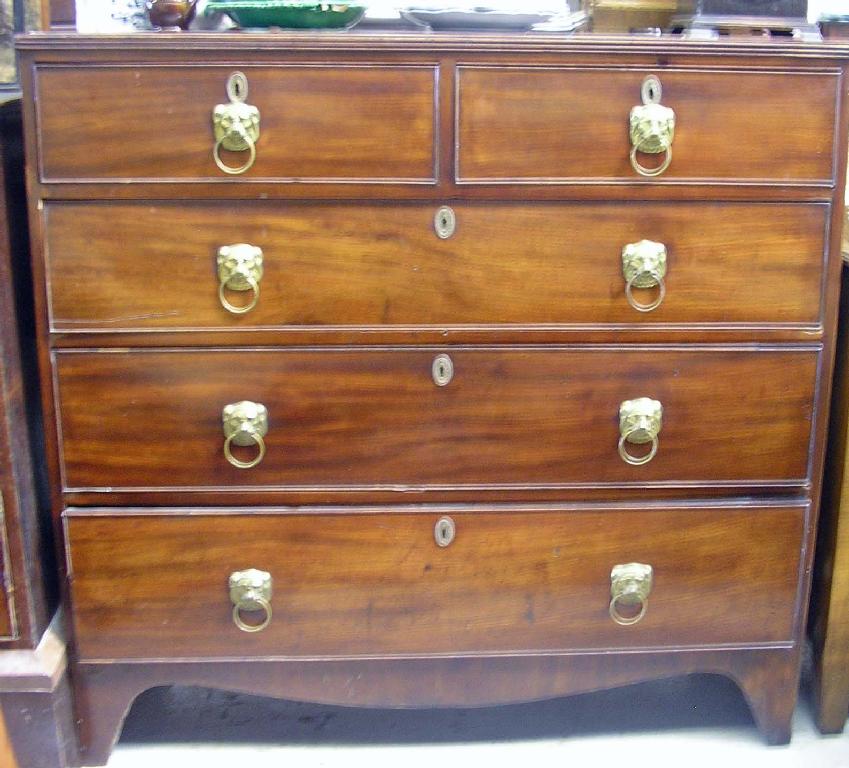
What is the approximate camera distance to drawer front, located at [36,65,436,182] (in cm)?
116

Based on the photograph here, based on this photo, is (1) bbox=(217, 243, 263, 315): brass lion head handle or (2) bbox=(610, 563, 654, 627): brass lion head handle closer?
(1) bbox=(217, 243, 263, 315): brass lion head handle

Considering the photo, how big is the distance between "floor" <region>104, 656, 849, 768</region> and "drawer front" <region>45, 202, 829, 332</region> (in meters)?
0.64

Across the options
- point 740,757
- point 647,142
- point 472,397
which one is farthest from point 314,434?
point 740,757

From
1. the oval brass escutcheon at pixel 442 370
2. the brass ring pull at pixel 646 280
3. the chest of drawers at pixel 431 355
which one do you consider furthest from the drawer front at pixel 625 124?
the oval brass escutcheon at pixel 442 370

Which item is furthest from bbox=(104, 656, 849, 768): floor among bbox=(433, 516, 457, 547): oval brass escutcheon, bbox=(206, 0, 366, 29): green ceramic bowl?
bbox=(206, 0, 366, 29): green ceramic bowl

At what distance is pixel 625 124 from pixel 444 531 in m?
0.57

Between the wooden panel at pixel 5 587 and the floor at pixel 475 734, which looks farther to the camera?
the floor at pixel 475 734

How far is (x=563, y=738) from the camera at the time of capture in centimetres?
147

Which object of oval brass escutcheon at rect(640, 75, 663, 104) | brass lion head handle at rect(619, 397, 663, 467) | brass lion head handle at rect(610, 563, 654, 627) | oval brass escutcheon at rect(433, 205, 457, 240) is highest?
oval brass escutcheon at rect(640, 75, 663, 104)

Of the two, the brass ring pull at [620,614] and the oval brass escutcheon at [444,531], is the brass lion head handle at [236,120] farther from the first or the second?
the brass ring pull at [620,614]

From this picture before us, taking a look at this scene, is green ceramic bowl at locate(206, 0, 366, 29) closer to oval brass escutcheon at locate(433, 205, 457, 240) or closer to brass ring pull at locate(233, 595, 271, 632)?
oval brass escutcheon at locate(433, 205, 457, 240)

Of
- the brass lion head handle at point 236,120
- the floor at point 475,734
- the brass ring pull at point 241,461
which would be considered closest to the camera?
the brass lion head handle at point 236,120

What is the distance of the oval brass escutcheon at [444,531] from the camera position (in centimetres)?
131

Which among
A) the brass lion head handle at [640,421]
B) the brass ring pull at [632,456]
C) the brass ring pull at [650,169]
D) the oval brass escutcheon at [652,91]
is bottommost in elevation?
the brass ring pull at [632,456]
